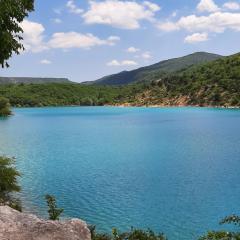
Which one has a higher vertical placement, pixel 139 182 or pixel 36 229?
pixel 36 229

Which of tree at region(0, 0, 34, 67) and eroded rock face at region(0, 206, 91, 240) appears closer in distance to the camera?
eroded rock face at region(0, 206, 91, 240)

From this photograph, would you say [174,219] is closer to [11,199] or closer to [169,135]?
[11,199]

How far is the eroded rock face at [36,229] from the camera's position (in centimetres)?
1061

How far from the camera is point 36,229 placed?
1079cm

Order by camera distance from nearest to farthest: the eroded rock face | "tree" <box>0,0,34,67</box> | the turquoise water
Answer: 1. the eroded rock face
2. "tree" <box>0,0,34,67</box>
3. the turquoise water

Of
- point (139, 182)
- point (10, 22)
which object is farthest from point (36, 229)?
point (139, 182)

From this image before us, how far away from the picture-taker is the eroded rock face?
10.6m

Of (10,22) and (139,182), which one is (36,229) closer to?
(10,22)

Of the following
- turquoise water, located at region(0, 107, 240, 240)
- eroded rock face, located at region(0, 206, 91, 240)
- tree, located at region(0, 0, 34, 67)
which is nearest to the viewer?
eroded rock face, located at region(0, 206, 91, 240)

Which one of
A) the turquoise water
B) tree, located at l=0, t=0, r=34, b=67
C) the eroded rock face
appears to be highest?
tree, located at l=0, t=0, r=34, b=67

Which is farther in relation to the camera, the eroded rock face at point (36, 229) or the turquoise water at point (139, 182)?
the turquoise water at point (139, 182)

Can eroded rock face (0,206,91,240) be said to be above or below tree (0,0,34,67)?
below

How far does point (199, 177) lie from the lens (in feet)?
160

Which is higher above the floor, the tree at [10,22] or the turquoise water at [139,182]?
the tree at [10,22]
